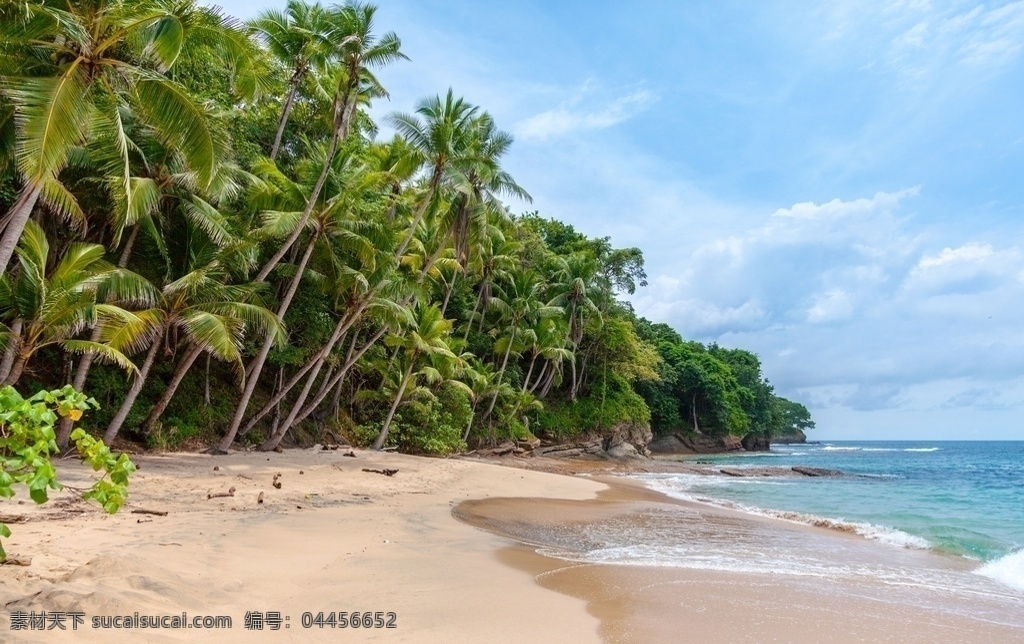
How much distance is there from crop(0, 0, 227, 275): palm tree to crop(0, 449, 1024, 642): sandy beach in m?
4.24

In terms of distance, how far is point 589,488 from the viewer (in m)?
15.4

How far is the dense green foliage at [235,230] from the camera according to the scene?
25.6ft

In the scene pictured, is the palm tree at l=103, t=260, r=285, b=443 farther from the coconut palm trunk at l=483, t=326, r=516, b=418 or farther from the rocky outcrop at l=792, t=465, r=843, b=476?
the rocky outcrop at l=792, t=465, r=843, b=476

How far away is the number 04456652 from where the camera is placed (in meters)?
3.80

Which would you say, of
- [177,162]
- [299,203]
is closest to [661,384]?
[299,203]

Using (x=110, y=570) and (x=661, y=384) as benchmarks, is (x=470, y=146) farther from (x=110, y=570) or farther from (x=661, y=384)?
(x=661, y=384)

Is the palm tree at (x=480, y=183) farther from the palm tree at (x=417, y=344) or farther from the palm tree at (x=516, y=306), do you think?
the palm tree at (x=516, y=306)

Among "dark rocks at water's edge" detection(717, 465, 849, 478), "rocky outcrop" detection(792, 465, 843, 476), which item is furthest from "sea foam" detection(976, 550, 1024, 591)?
"rocky outcrop" detection(792, 465, 843, 476)

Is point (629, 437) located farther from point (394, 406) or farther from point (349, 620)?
point (349, 620)

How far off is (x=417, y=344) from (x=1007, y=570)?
49.9ft

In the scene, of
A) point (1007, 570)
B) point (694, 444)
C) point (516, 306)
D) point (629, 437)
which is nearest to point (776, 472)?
point (629, 437)

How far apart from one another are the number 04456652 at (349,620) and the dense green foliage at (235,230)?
6.46m

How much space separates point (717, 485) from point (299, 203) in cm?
1665

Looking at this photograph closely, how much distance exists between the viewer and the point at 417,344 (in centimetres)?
1875
